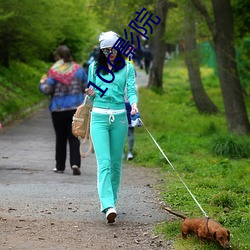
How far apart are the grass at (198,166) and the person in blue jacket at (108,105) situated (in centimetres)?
84

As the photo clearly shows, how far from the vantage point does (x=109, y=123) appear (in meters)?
7.52

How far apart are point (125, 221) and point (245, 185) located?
2664mm

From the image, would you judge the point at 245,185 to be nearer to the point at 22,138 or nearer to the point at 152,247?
the point at 152,247

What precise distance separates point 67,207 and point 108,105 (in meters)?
1.38

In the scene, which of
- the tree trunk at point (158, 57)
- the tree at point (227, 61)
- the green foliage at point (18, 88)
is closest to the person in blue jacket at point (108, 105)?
the tree at point (227, 61)

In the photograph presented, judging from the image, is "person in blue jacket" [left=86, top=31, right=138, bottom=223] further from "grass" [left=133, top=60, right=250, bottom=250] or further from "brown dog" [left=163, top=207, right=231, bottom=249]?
"brown dog" [left=163, top=207, right=231, bottom=249]

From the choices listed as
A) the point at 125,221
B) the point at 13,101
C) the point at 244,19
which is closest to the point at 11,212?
the point at 125,221

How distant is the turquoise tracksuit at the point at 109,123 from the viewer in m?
7.41

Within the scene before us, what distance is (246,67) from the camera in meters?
24.7

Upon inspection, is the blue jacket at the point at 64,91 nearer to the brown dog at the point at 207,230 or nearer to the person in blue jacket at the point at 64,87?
the person in blue jacket at the point at 64,87

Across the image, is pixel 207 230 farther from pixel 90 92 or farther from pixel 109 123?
pixel 90 92

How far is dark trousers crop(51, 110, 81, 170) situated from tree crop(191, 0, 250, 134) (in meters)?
5.77

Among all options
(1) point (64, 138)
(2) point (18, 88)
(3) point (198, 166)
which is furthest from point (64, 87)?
(2) point (18, 88)

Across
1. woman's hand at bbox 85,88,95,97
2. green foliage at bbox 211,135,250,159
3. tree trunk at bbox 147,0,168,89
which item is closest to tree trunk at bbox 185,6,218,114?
tree trunk at bbox 147,0,168,89
